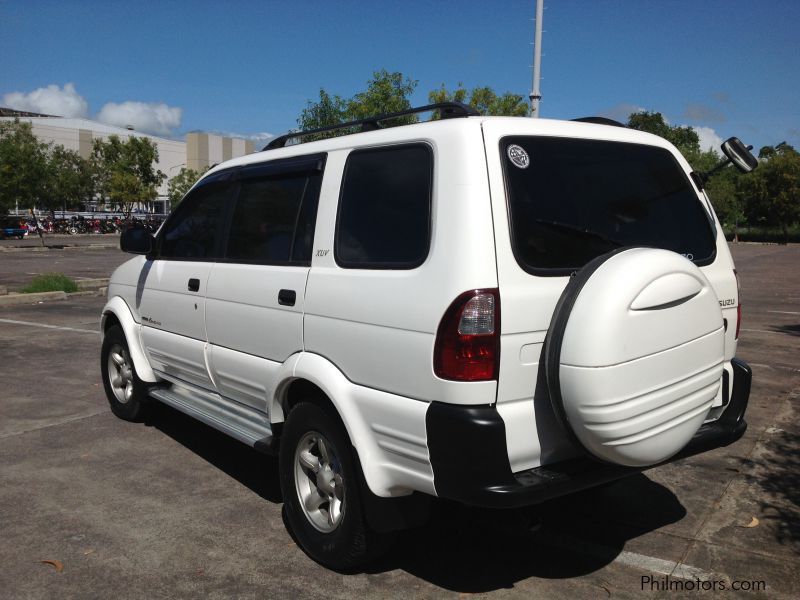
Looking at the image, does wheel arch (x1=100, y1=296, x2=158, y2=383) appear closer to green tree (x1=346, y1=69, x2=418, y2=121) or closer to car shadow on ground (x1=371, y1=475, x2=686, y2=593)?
car shadow on ground (x1=371, y1=475, x2=686, y2=593)

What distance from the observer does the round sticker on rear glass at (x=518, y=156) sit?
3.18 meters

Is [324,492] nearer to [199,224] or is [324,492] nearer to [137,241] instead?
[199,224]

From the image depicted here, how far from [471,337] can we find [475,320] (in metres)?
0.07

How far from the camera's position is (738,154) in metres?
4.22

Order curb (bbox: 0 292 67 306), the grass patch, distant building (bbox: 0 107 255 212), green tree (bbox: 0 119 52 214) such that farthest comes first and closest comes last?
distant building (bbox: 0 107 255 212) → green tree (bbox: 0 119 52 214) → the grass patch → curb (bbox: 0 292 67 306)

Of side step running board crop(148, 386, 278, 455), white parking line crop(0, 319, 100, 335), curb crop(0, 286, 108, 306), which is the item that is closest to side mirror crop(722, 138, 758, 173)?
side step running board crop(148, 386, 278, 455)

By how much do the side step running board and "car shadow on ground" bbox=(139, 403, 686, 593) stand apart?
1.75 feet

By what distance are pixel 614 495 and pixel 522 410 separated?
1987mm

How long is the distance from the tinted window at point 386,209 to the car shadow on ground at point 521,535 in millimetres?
1376

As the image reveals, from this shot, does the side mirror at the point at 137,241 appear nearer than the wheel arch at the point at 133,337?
Yes

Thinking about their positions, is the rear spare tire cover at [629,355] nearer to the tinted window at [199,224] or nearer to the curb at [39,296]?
the tinted window at [199,224]

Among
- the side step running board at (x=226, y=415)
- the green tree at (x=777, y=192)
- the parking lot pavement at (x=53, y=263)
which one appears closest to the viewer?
the side step running board at (x=226, y=415)

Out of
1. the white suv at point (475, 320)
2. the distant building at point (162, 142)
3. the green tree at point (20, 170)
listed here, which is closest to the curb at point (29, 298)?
the white suv at point (475, 320)
